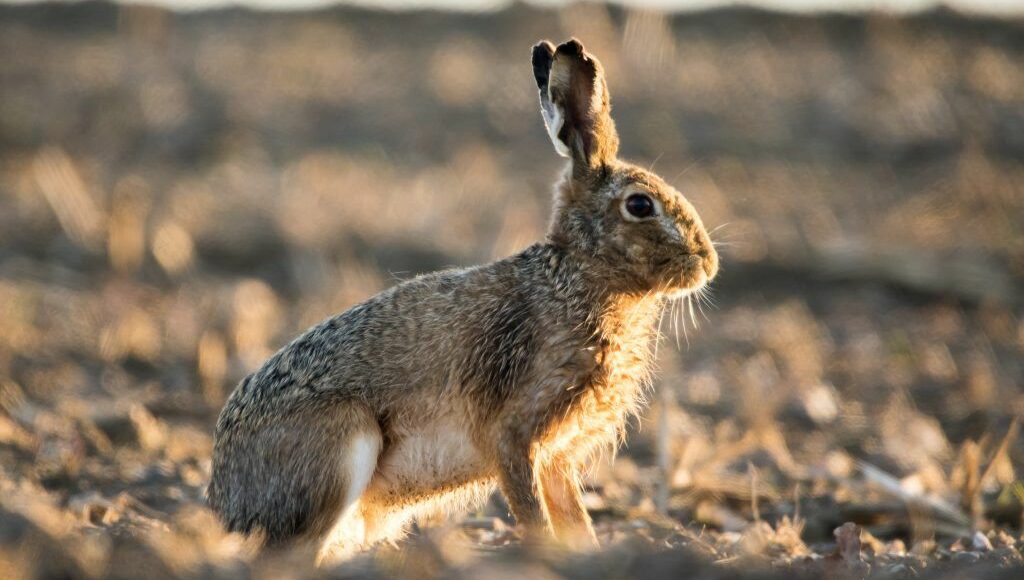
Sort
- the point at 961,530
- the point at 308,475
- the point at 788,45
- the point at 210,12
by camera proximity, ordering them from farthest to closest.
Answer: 1. the point at 210,12
2. the point at 788,45
3. the point at 961,530
4. the point at 308,475

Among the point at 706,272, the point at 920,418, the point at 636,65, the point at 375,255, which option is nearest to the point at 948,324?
the point at 920,418

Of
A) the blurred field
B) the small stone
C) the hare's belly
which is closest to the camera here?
the hare's belly

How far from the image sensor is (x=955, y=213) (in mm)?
12445

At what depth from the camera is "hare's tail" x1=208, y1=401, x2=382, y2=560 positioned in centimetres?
462

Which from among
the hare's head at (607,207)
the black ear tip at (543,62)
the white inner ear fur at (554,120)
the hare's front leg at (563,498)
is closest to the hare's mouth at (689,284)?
the hare's head at (607,207)

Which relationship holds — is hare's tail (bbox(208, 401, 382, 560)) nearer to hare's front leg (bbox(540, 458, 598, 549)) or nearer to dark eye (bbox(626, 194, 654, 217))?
hare's front leg (bbox(540, 458, 598, 549))

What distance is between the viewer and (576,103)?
5.14 m

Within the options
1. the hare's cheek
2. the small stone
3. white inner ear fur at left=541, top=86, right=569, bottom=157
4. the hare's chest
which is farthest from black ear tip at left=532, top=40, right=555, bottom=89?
the small stone

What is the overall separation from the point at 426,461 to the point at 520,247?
15.9 ft

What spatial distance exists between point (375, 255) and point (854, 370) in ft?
14.0

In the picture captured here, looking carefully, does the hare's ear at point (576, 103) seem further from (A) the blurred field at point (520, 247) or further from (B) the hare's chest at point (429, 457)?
(B) the hare's chest at point (429, 457)

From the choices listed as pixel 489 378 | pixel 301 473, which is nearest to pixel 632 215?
pixel 489 378

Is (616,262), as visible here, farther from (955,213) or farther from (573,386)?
(955,213)

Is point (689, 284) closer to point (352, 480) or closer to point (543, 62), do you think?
point (543, 62)
